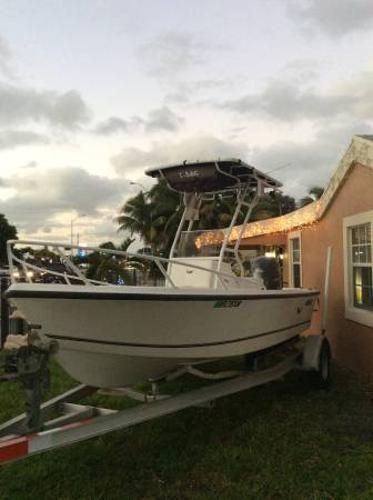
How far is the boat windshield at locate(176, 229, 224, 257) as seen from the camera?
668cm

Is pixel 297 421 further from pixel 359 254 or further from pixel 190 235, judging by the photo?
pixel 359 254

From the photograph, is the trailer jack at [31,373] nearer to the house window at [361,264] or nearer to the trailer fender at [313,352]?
the trailer fender at [313,352]

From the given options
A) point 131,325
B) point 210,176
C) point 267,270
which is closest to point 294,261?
point 267,270

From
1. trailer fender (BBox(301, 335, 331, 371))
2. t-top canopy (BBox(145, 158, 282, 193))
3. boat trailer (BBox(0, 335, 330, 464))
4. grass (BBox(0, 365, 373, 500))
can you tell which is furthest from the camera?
trailer fender (BBox(301, 335, 331, 371))

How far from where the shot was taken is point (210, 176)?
20.9ft

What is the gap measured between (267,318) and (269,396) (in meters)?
1.45

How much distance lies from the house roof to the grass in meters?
3.42

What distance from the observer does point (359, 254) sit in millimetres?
8320

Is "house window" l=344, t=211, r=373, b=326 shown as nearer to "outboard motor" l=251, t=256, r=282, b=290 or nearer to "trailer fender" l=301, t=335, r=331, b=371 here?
"trailer fender" l=301, t=335, r=331, b=371

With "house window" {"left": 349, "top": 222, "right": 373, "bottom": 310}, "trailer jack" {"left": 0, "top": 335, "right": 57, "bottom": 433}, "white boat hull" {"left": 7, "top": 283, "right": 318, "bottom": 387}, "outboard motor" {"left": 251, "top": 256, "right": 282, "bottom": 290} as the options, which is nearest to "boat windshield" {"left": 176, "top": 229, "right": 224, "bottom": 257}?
"outboard motor" {"left": 251, "top": 256, "right": 282, "bottom": 290}

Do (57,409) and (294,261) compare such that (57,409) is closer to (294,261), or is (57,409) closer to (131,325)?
(131,325)

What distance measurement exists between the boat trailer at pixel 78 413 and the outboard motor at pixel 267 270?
1307 millimetres

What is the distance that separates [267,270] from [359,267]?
1806mm

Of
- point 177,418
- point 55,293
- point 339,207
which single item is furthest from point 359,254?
point 55,293
